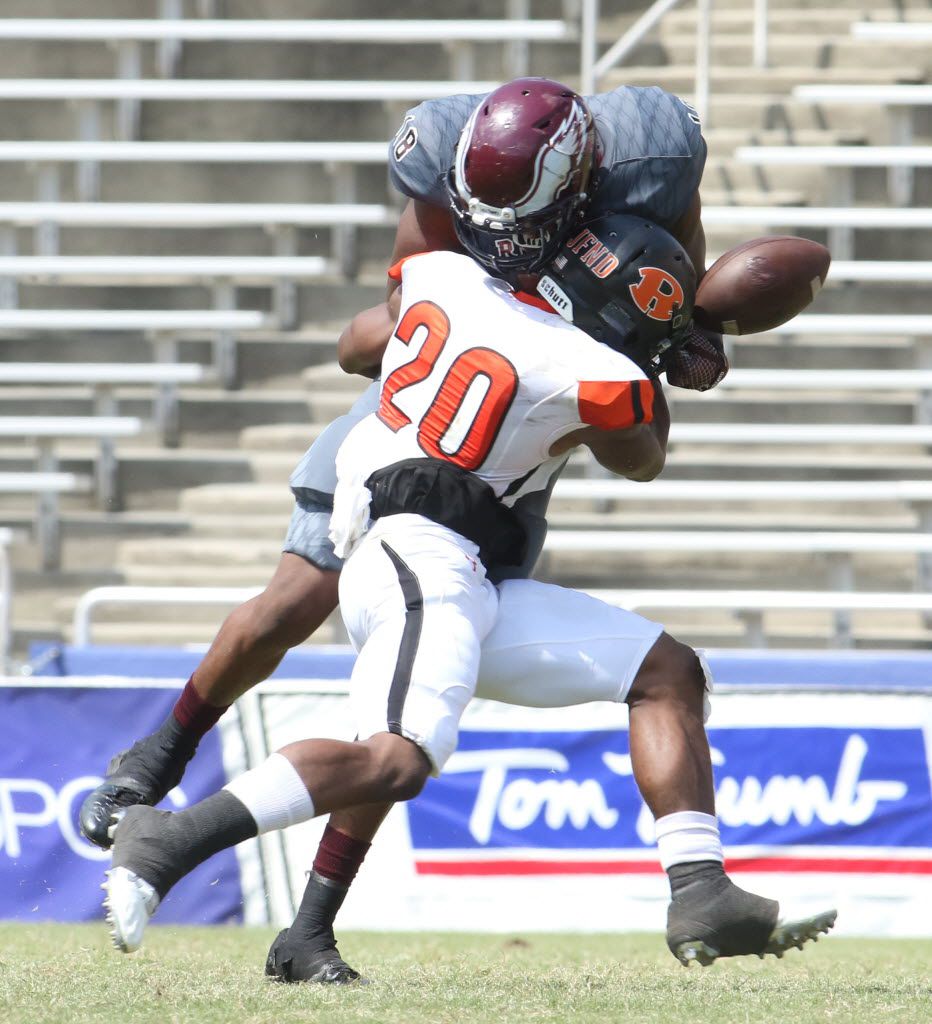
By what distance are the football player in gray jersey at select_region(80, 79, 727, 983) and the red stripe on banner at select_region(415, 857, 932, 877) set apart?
1640 mm

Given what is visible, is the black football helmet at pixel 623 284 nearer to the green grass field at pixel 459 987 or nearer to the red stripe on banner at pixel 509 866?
the green grass field at pixel 459 987

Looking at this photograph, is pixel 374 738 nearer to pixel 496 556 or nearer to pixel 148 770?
pixel 496 556

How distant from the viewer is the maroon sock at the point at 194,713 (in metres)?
3.99

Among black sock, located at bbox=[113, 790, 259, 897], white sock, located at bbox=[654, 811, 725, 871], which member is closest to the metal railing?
white sock, located at bbox=[654, 811, 725, 871]

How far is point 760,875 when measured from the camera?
5.45 metres

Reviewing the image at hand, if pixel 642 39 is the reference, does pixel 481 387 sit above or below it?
below

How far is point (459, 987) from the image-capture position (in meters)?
3.46

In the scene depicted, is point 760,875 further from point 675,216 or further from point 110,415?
point 110,415

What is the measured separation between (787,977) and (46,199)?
255 inches

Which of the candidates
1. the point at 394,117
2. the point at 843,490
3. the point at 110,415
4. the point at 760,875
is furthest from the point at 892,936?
the point at 394,117

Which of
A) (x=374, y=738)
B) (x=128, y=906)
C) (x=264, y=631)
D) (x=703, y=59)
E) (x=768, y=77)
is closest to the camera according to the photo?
(x=128, y=906)

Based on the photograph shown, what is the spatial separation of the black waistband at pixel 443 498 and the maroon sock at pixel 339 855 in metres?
0.76

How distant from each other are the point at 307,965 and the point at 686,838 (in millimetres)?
930

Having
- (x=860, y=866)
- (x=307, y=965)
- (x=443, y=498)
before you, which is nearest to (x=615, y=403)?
(x=443, y=498)
